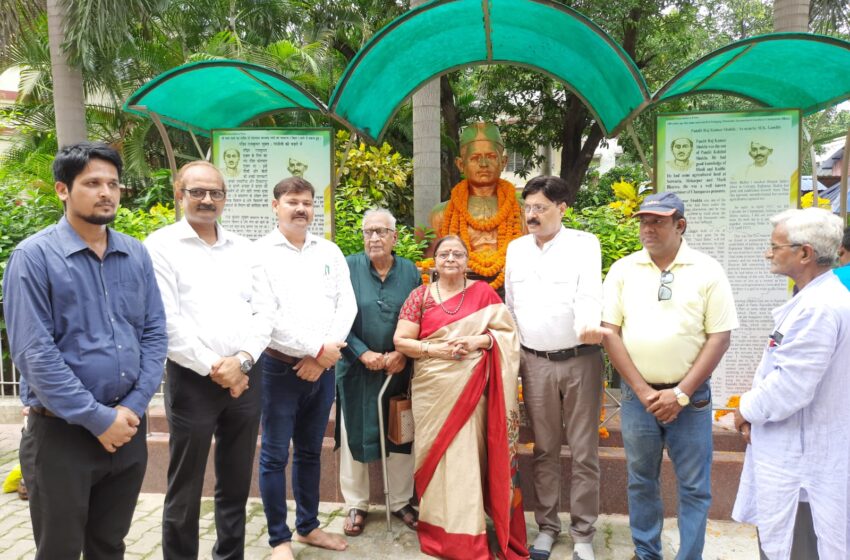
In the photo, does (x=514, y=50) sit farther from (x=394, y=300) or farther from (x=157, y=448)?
(x=157, y=448)

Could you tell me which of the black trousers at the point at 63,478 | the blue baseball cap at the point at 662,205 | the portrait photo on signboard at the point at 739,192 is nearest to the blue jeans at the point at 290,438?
the black trousers at the point at 63,478

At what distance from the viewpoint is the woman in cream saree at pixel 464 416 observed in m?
3.53

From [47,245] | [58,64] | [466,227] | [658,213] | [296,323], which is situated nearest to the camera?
[47,245]

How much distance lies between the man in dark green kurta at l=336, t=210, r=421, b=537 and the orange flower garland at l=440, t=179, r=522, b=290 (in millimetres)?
1289

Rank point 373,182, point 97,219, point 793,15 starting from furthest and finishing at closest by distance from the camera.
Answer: point 373,182, point 793,15, point 97,219

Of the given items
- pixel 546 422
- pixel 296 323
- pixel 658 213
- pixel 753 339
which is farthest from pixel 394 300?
pixel 753 339

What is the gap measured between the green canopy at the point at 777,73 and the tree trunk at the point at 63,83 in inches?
293

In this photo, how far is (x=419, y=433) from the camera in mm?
3664

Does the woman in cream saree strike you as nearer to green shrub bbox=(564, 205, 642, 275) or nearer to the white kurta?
the white kurta

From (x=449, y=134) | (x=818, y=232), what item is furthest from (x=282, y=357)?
(x=449, y=134)

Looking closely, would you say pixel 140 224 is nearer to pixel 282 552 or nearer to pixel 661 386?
pixel 282 552

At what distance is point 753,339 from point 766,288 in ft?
1.32

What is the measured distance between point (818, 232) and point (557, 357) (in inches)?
59.0

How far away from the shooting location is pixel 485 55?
5016mm
